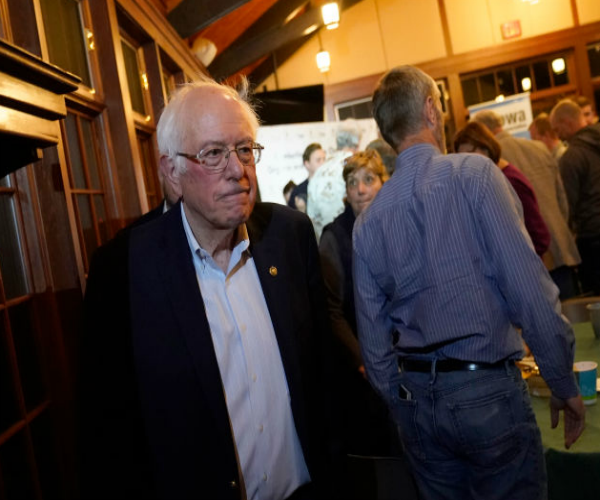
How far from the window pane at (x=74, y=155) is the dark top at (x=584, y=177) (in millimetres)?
3325

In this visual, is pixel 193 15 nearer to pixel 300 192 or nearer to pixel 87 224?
pixel 300 192

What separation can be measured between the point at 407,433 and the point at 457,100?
8.47m

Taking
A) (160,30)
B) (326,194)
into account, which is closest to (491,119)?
(326,194)

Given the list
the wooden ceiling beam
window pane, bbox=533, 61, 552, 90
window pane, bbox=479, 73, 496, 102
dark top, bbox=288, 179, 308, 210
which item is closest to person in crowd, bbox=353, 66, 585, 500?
dark top, bbox=288, 179, 308, 210

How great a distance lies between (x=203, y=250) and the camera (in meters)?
1.56

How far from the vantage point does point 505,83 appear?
9555 millimetres

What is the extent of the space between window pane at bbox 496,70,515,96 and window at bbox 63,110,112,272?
7651 millimetres

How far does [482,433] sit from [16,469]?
1.39 m

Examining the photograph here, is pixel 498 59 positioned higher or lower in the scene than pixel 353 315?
higher

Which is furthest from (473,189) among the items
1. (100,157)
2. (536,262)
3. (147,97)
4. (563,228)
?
(147,97)

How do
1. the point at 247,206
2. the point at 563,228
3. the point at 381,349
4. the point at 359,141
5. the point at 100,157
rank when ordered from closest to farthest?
1. the point at 247,206
2. the point at 381,349
3. the point at 100,157
4. the point at 563,228
5. the point at 359,141

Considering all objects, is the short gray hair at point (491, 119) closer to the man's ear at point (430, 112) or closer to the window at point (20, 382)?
the man's ear at point (430, 112)

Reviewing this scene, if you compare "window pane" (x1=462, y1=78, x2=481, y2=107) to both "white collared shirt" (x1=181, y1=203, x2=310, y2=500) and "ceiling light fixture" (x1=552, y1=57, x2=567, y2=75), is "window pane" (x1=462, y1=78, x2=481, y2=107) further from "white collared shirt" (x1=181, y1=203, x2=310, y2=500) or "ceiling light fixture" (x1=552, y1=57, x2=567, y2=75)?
"white collared shirt" (x1=181, y1=203, x2=310, y2=500)

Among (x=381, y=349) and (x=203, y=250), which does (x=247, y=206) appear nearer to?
(x=203, y=250)
